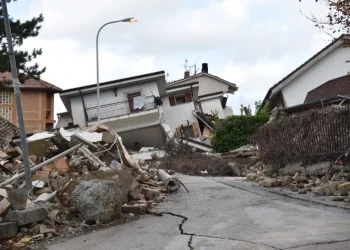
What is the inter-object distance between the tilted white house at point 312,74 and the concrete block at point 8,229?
22.0 meters

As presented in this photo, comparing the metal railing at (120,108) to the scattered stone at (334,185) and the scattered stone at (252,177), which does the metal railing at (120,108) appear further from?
the scattered stone at (334,185)

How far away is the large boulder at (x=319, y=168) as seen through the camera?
40.1 feet

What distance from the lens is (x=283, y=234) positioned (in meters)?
7.04

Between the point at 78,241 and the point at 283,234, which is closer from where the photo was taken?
the point at 283,234

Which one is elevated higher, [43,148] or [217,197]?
[43,148]

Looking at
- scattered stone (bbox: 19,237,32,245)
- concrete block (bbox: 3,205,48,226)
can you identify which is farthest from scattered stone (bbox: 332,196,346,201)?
scattered stone (bbox: 19,237,32,245)

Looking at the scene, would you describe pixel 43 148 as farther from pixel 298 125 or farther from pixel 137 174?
pixel 298 125

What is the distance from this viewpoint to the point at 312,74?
96.8 feet

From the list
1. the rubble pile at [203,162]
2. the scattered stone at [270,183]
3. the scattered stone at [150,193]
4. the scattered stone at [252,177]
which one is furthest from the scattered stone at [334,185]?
the rubble pile at [203,162]

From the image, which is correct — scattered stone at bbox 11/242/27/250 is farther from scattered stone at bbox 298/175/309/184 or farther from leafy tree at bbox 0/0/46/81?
leafy tree at bbox 0/0/46/81

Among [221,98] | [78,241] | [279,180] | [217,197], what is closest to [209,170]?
[279,180]

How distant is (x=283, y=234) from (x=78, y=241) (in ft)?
10.5

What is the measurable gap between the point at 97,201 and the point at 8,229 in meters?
1.60

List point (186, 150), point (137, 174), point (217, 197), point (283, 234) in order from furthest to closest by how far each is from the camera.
→ point (186, 150), point (137, 174), point (217, 197), point (283, 234)
